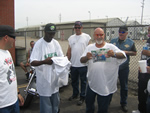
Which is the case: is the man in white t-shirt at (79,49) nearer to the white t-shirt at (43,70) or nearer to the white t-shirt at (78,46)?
the white t-shirt at (78,46)

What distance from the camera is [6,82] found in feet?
6.38

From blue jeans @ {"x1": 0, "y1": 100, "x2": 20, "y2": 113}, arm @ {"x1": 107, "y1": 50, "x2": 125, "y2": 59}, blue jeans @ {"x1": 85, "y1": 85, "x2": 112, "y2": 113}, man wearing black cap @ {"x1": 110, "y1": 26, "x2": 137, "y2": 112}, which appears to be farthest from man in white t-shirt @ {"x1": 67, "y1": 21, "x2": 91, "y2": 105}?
blue jeans @ {"x1": 0, "y1": 100, "x2": 20, "y2": 113}

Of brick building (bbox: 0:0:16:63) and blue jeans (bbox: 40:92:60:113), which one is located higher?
brick building (bbox: 0:0:16:63)

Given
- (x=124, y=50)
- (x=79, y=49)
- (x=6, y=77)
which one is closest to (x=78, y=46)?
(x=79, y=49)

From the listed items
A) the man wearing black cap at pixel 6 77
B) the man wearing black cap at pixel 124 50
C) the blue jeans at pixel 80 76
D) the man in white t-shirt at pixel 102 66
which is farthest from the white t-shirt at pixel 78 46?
the man wearing black cap at pixel 6 77

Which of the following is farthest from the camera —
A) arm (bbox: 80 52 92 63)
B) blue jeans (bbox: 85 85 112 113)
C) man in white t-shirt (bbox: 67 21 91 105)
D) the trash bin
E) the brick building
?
the trash bin

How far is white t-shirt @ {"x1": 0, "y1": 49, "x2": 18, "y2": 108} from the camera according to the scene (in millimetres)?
1895

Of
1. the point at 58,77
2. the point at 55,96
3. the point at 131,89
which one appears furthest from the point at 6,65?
the point at 131,89

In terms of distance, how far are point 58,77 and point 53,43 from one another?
0.69m

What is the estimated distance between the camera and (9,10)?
27.1ft

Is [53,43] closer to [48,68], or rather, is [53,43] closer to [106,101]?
[48,68]

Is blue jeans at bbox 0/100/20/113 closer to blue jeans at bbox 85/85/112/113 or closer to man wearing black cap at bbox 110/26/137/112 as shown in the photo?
blue jeans at bbox 85/85/112/113

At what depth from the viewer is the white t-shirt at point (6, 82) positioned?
74.6 inches

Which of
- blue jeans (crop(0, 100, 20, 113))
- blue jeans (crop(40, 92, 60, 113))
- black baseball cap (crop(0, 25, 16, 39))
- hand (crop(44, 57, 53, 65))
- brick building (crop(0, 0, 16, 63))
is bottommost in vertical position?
blue jeans (crop(40, 92, 60, 113))
